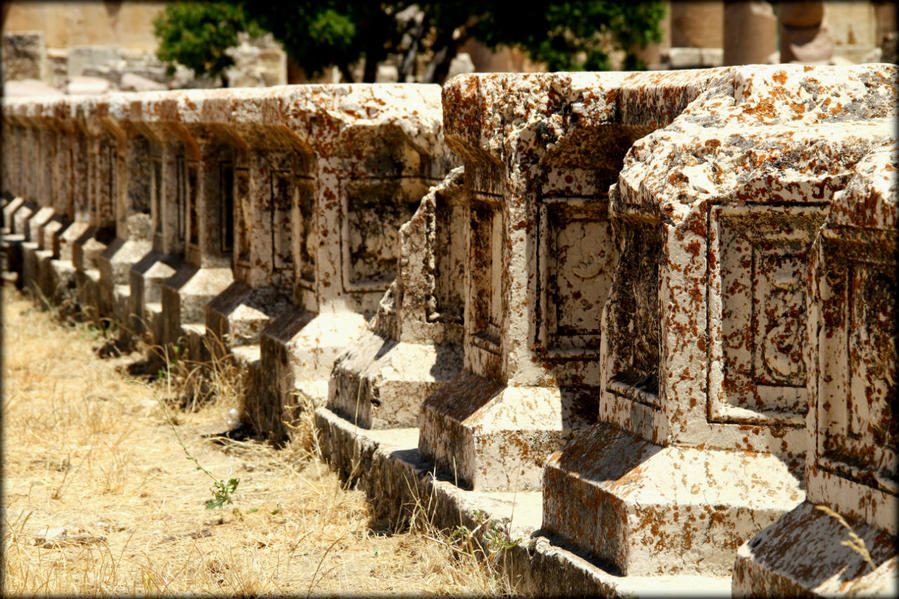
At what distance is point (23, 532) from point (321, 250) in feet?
6.51

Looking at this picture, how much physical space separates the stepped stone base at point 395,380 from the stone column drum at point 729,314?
199 cm

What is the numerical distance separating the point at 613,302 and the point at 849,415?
1.01 meters

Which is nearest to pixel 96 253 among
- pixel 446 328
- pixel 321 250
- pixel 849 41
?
pixel 321 250

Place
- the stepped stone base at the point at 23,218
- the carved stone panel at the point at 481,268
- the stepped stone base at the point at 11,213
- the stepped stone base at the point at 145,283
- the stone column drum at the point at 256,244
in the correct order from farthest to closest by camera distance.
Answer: the stepped stone base at the point at 11,213, the stepped stone base at the point at 23,218, the stepped stone base at the point at 145,283, the stone column drum at the point at 256,244, the carved stone panel at the point at 481,268

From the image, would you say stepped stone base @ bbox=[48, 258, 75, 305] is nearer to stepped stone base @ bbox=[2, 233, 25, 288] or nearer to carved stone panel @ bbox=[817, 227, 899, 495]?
stepped stone base @ bbox=[2, 233, 25, 288]

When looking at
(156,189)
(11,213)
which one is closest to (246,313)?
(156,189)

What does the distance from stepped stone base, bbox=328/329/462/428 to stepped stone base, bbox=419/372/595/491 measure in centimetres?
88

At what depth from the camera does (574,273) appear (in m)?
4.45

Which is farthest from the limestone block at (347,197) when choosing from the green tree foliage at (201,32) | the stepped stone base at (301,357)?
the green tree foliage at (201,32)

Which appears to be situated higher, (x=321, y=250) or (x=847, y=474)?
(x=321, y=250)

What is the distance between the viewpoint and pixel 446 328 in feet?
18.4

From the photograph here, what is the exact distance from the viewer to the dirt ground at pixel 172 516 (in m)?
4.22

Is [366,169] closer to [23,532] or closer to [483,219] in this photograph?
[483,219]

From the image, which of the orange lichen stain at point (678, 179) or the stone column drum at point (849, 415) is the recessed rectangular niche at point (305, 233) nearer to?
the orange lichen stain at point (678, 179)
